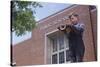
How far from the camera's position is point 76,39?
2006 mm

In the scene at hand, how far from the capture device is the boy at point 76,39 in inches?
78.1

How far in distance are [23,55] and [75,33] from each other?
525 mm

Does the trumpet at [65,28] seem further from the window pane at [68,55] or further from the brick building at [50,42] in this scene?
the window pane at [68,55]

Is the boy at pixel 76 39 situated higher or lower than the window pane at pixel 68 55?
higher

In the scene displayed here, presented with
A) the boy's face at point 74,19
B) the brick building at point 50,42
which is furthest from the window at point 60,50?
the boy's face at point 74,19

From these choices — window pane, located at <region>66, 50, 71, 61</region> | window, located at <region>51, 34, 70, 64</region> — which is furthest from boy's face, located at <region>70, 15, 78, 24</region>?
window pane, located at <region>66, 50, 71, 61</region>

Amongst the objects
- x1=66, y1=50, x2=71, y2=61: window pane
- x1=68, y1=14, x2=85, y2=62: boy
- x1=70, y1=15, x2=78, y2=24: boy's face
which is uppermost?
x1=70, y1=15, x2=78, y2=24: boy's face

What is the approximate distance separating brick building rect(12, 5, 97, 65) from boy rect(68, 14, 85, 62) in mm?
39

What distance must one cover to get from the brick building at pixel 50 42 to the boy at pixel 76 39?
4 centimetres

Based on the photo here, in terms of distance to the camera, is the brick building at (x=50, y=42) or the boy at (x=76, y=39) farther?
the boy at (x=76, y=39)

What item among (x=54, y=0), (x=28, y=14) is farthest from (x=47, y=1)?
(x=28, y=14)

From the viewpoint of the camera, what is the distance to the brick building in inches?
72.8

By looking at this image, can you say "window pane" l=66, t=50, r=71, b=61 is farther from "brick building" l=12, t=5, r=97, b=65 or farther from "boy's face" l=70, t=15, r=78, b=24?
"boy's face" l=70, t=15, r=78, b=24
